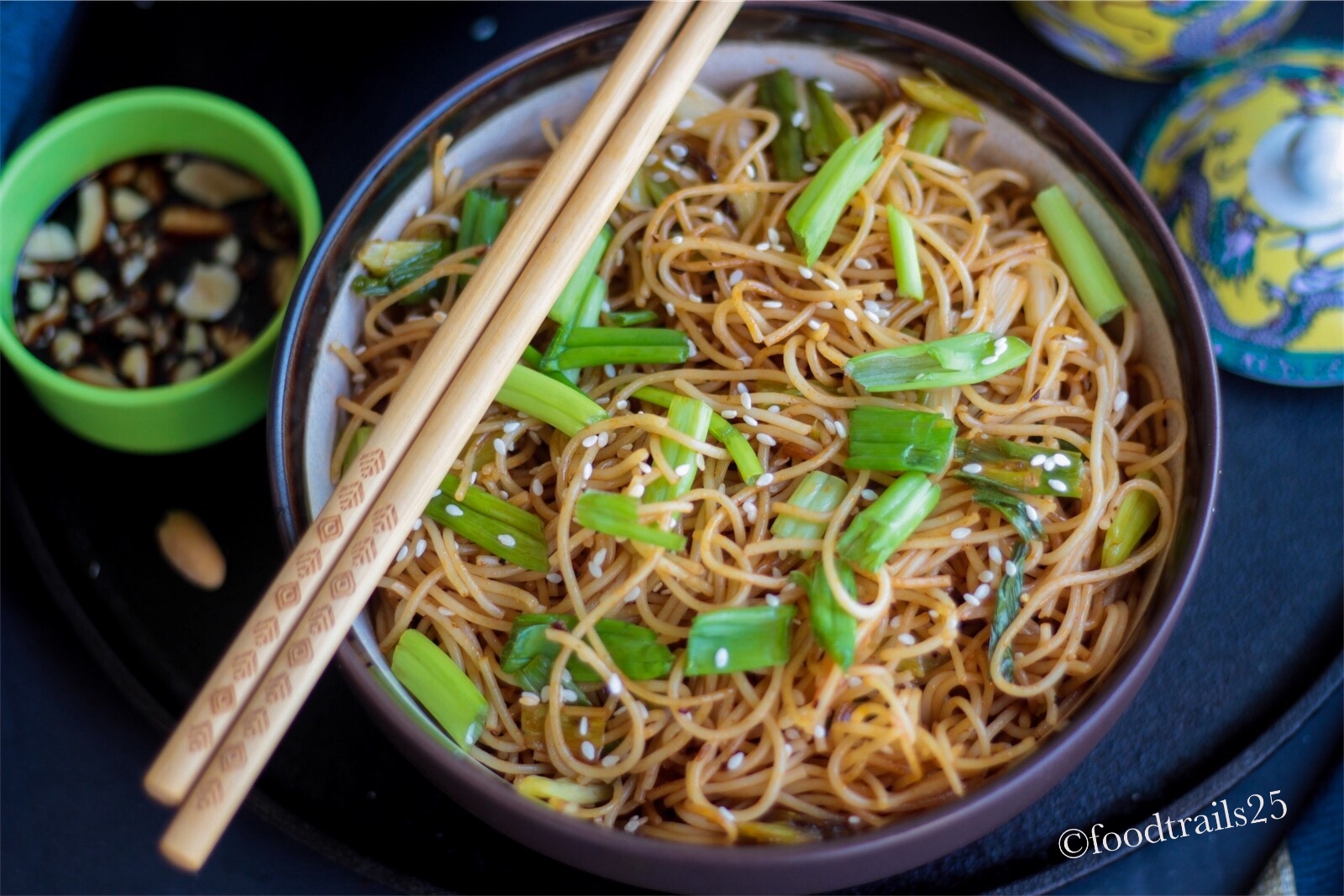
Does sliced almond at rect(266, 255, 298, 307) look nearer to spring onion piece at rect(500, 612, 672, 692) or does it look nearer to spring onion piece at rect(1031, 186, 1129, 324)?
spring onion piece at rect(500, 612, 672, 692)

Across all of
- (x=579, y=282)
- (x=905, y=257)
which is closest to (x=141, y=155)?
(x=579, y=282)

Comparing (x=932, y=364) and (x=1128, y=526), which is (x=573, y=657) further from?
(x=1128, y=526)

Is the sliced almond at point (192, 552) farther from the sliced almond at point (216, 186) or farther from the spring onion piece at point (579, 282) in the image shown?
the spring onion piece at point (579, 282)

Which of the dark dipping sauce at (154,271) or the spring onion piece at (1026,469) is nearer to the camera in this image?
the spring onion piece at (1026,469)

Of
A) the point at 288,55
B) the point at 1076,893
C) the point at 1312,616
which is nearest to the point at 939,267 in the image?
the point at 1312,616

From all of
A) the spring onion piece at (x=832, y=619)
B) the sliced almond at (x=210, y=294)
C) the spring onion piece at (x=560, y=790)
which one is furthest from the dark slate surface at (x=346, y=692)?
the spring onion piece at (x=832, y=619)

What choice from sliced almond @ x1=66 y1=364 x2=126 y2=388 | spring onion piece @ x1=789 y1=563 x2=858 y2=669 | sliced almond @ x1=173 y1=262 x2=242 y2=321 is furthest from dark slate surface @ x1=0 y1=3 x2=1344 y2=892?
spring onion piece @ x1=789 y1=563 x2=858 y2=669

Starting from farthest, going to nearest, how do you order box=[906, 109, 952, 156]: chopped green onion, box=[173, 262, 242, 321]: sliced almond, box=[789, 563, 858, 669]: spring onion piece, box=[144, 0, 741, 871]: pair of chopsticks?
box=[173, 262, 242, 321]: sliced almond
box=[906, 109, 952, 156]: chopped green onion
box=[789, 563, 858, 669]: spring onion piece
box=[144, 0, 741, 871]: pair of chopsticks
